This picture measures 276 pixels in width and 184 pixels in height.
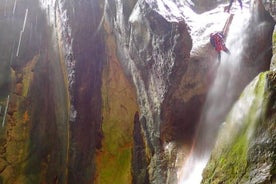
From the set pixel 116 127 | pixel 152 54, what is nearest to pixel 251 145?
pixel 152 54

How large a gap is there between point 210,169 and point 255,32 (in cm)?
547

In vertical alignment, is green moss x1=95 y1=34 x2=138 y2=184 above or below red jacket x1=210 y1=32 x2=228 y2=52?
below

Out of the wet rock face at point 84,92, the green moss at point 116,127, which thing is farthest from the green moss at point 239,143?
the wet rock face at point 84,92

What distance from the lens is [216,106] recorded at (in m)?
9.15

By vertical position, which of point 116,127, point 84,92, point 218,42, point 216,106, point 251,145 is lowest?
point 116,127

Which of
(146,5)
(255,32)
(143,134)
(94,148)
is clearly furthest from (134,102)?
(255,32)

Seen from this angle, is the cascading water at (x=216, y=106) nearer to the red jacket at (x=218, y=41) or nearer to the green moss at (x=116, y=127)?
the red jacket at (x=218, y=41)

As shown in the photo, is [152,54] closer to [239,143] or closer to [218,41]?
[218,41]

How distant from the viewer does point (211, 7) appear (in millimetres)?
15141

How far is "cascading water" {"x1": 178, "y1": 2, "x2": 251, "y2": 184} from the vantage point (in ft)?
27.3

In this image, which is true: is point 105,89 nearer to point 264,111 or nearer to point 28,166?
point 28,166

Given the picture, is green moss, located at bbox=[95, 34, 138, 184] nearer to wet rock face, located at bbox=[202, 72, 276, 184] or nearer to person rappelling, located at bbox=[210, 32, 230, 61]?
person rappelling, located at bbox=[210, 32, 230, 61]

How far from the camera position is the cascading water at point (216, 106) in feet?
27.3

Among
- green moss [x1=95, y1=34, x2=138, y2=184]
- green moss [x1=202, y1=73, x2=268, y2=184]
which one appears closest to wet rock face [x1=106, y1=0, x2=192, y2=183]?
green moss [x1=95, y1=34, x2=138, y2=184]
